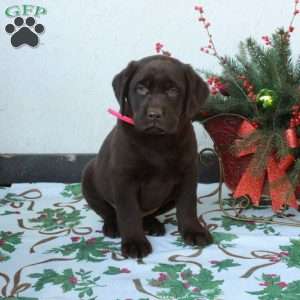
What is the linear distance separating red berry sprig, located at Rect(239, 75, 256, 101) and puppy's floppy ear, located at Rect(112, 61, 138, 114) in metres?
0.50

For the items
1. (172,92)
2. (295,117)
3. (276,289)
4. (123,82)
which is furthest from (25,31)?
(276,289)

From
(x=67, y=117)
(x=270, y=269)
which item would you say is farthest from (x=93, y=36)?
(x=270, y=269)

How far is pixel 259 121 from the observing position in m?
2.04

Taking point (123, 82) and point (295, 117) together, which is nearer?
point (123, 82)

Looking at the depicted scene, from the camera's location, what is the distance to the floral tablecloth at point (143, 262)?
1514 mm

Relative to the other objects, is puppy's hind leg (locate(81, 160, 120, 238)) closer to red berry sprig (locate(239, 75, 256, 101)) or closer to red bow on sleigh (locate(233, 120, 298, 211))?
red bow on sleigh (locate(233, 120, 298, 211))

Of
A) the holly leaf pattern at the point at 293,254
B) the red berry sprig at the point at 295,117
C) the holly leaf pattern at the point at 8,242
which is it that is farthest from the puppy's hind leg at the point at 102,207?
the red berry sprig at the point at 295,117

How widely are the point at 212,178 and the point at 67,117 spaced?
2.51 feet

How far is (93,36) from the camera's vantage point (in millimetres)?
2621

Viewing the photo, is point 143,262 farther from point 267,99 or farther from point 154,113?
point 267,99

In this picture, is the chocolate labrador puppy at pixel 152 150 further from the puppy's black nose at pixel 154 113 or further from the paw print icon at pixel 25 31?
the paw print icon at pixel 25 31
